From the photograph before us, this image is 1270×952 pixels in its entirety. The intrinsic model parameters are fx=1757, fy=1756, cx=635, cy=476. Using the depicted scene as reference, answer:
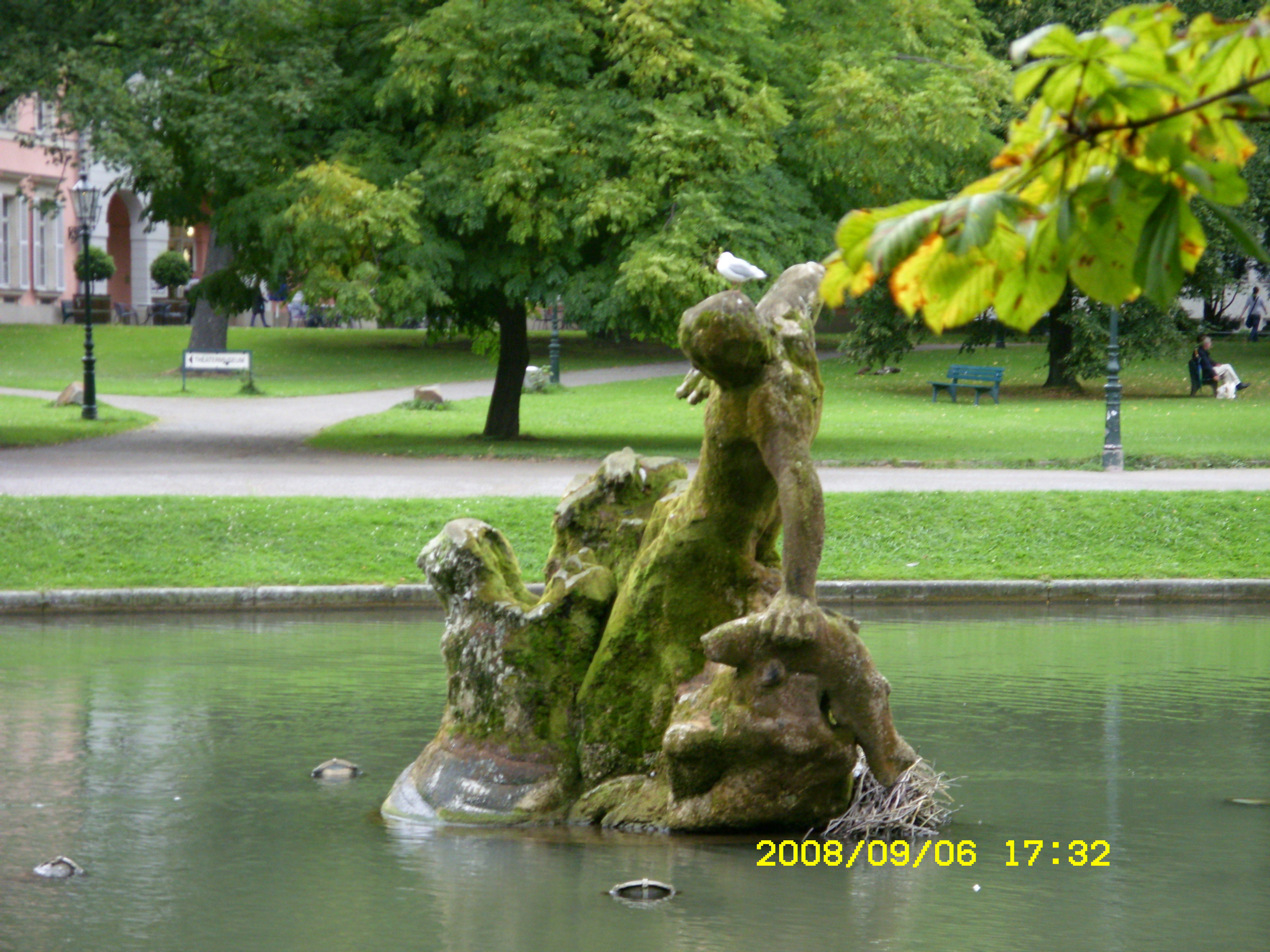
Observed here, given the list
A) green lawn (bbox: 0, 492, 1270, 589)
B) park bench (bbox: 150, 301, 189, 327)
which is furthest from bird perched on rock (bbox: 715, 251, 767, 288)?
park bench (bbox: 150, 301, 189, 327)

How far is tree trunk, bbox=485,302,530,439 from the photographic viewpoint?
25.8 meters

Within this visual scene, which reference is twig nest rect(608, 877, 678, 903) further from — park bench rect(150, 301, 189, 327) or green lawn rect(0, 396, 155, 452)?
park bench rect(150, 301, 189, 327)

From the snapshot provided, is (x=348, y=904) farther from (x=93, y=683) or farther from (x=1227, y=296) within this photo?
(x=1227, y=296)

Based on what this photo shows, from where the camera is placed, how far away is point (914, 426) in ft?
99.8

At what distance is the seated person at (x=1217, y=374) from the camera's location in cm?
3650

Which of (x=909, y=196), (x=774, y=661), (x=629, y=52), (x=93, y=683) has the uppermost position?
(x=629, y=52)

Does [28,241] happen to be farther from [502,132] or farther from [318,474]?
[318,474]

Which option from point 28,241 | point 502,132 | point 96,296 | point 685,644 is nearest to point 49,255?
point 28,241

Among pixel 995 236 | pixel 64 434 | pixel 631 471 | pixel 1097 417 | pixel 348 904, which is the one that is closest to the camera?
pixel 995 236

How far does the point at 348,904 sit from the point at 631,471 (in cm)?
234

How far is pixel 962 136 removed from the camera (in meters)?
23.3

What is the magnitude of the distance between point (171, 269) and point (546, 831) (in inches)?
2210

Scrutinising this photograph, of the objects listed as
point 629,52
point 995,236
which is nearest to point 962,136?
point 629,52
